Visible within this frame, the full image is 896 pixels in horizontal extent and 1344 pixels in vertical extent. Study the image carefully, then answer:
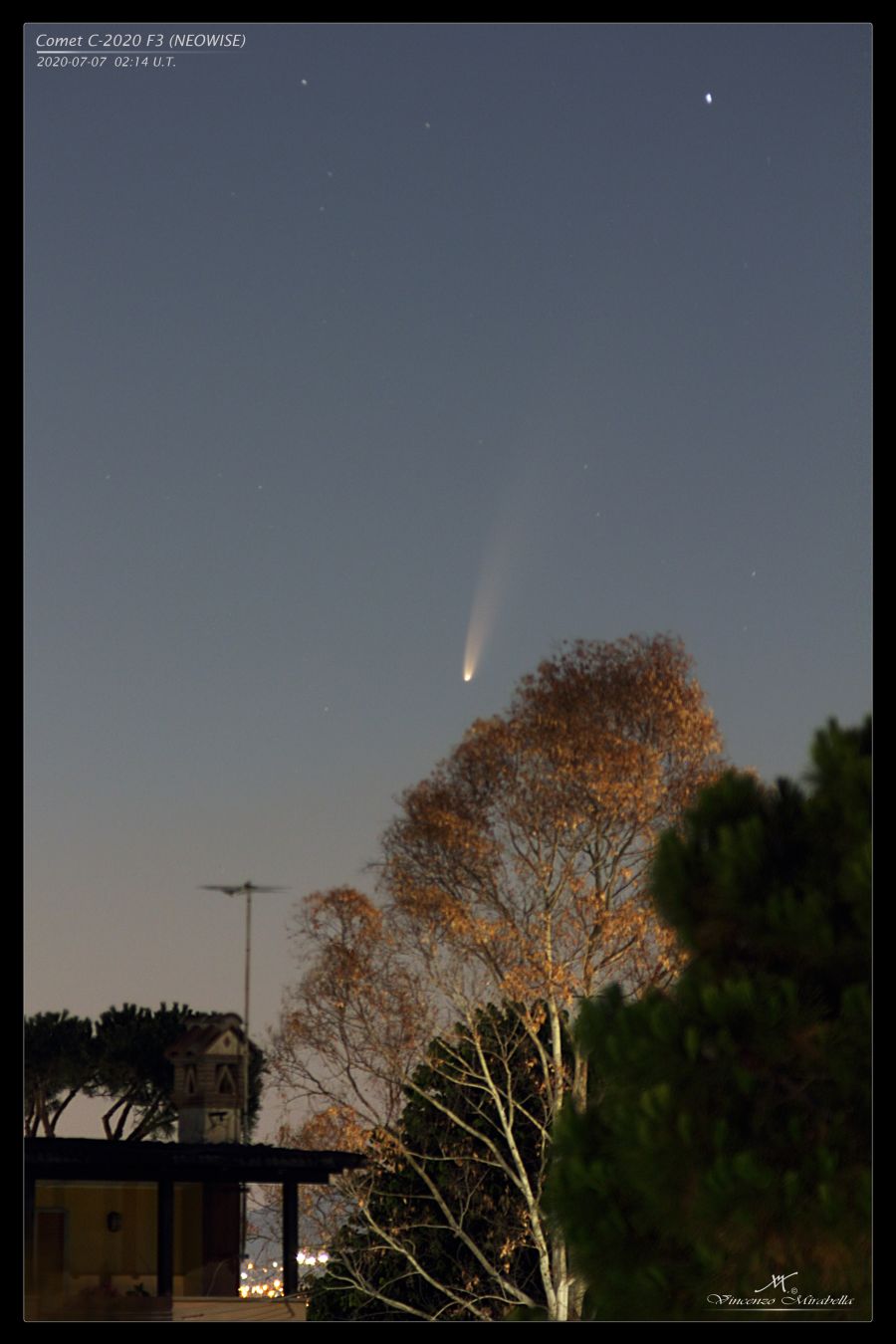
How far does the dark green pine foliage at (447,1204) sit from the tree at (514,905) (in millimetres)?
208

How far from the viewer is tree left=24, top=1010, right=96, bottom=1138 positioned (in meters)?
9.66

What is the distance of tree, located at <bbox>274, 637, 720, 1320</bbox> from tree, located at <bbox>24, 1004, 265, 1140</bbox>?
88 cm

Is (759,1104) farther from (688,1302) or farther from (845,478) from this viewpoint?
(845,478)

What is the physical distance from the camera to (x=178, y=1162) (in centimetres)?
1245

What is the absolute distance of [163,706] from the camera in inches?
286

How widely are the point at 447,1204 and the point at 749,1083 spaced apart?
9.72 m

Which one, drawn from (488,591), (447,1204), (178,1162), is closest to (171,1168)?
(178,1162)

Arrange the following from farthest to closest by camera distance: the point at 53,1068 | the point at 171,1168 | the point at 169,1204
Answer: the point at 169,1204, the point at 171,1168, the point at 53,1068

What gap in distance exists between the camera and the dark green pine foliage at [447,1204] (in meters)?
13.5

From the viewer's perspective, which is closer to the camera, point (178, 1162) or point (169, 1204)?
point (178, 1162)

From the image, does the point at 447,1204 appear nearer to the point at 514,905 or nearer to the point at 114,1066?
the point at 514,905

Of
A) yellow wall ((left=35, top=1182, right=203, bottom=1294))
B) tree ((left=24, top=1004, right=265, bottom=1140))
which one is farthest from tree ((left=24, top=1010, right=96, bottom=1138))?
yellow wall ((left=35, top=1182, right=203, bottom=1294))

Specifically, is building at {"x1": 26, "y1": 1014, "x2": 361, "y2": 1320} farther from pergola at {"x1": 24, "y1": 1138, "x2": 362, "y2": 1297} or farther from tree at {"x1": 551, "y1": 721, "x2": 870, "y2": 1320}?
tree at {"x1": 551, "y1": 721, "x2": 870, "y2": 1320}
